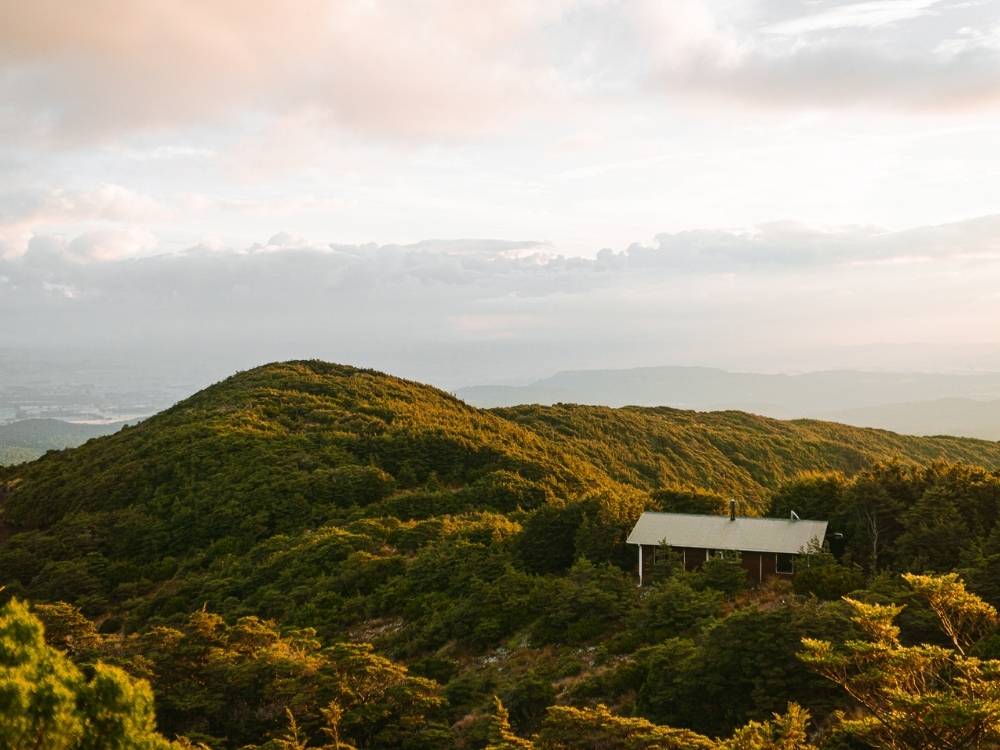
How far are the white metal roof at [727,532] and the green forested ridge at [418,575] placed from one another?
1.64m

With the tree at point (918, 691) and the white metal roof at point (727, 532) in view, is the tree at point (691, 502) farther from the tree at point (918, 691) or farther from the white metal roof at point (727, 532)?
the tree at point (918, 691)

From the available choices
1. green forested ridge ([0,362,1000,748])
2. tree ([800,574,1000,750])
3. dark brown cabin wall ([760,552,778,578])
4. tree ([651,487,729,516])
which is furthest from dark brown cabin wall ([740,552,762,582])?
tree ([800,574,1000,750])

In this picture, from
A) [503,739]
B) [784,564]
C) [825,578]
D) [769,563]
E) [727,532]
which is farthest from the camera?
[727,532]

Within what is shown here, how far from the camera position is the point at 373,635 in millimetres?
30281

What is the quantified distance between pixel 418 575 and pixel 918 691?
78.7 ft

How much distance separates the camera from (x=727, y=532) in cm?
3083

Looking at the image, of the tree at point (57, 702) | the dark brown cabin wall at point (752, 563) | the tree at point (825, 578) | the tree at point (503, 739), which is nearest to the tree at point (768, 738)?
the tree at point (503, 739)

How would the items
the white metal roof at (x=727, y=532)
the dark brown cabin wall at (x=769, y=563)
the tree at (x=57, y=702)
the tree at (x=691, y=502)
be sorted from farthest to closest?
the tree at (x=691, y=502) < the white metal roof at (x=727, y=532) < the dark brown cabin wall at (x=769, y=563) < the tree at (x=57, y=702)

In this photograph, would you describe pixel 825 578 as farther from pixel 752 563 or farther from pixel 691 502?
pixel 691 502

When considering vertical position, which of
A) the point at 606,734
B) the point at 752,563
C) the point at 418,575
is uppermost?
the point at 752,563

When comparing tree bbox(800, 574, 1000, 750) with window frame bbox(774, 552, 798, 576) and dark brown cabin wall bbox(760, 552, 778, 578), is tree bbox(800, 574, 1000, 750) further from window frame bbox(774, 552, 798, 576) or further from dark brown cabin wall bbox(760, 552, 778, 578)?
dark brown cabin wall bbox(760, 552, 778, 578)

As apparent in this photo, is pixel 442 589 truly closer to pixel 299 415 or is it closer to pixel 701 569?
pixel 701 569

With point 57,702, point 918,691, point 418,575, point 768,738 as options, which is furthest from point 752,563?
point 57,702

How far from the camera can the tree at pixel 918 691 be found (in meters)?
10.6
